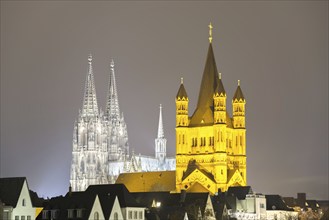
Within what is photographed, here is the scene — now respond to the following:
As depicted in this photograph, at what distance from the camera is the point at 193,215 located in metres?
121

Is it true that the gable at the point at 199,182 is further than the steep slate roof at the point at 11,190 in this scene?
Yes

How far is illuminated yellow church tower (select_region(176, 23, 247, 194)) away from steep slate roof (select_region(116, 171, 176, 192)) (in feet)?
12.3

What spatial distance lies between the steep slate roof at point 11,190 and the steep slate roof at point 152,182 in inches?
3314

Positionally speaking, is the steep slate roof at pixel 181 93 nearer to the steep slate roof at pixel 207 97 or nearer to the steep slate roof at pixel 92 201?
the steep slate roof at pixel 207 97

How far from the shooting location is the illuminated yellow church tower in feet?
590

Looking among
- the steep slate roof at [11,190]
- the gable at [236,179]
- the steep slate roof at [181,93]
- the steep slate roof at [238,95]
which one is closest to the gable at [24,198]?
the steep slate roof at [11,190]

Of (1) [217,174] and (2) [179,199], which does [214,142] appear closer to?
(1) [217,174]

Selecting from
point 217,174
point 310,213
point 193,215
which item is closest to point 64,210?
point 193,215

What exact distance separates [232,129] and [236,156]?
490 cm

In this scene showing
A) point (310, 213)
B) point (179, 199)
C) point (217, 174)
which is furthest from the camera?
point (217, 174)

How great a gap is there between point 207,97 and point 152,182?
18452 mm

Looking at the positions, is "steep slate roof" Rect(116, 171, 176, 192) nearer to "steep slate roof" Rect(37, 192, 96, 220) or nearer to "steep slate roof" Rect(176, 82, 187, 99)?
"steep slate roof" Rect(176, 82, 187, 99)

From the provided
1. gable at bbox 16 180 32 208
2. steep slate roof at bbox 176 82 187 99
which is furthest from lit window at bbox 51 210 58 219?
steep slate roof at bbox 176 82 187 99

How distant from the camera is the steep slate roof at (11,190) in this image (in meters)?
99.7
